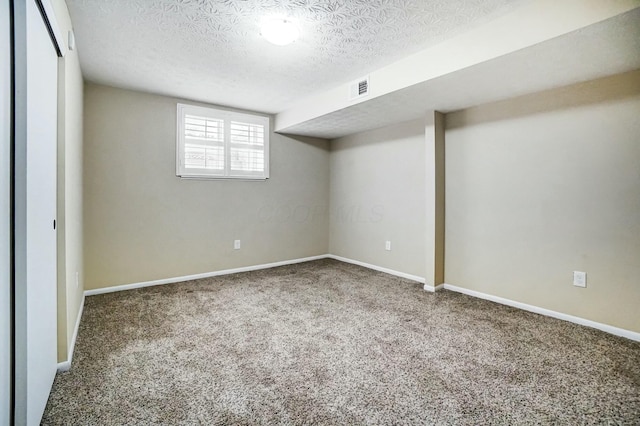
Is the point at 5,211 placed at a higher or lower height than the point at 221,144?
lower

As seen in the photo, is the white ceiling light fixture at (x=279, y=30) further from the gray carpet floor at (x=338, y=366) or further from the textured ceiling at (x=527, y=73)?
the gray carpet floor at (x=338, y=366)

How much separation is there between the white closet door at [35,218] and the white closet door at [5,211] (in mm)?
54

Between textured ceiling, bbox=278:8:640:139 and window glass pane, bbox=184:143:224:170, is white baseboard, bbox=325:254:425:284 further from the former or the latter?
window glass pane, bbox=184:143:224:170

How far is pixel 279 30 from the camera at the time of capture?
2.12 m

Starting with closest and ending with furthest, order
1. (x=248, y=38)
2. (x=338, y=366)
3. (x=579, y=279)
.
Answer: (x=338, y=366)
(x=248, y=38)
(x=579, y=279)

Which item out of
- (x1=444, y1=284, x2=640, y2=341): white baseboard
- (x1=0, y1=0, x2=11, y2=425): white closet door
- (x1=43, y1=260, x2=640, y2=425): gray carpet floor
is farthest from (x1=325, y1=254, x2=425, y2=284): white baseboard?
(x1=0, y1=0, x2=11, y2=425): white closet door

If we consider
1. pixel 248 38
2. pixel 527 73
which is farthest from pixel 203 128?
pixel 527 73

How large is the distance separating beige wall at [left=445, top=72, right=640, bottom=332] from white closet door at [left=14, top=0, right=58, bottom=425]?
3492 mm

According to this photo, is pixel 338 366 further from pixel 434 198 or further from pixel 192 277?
pixel 192 277

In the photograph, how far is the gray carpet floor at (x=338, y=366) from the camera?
153cm

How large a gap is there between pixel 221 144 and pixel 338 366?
10.6 feet

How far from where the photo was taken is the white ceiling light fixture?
2102 millimetres

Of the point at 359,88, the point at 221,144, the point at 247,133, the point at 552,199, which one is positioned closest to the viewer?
the point at 552,199

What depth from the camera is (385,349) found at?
217 centimetres
